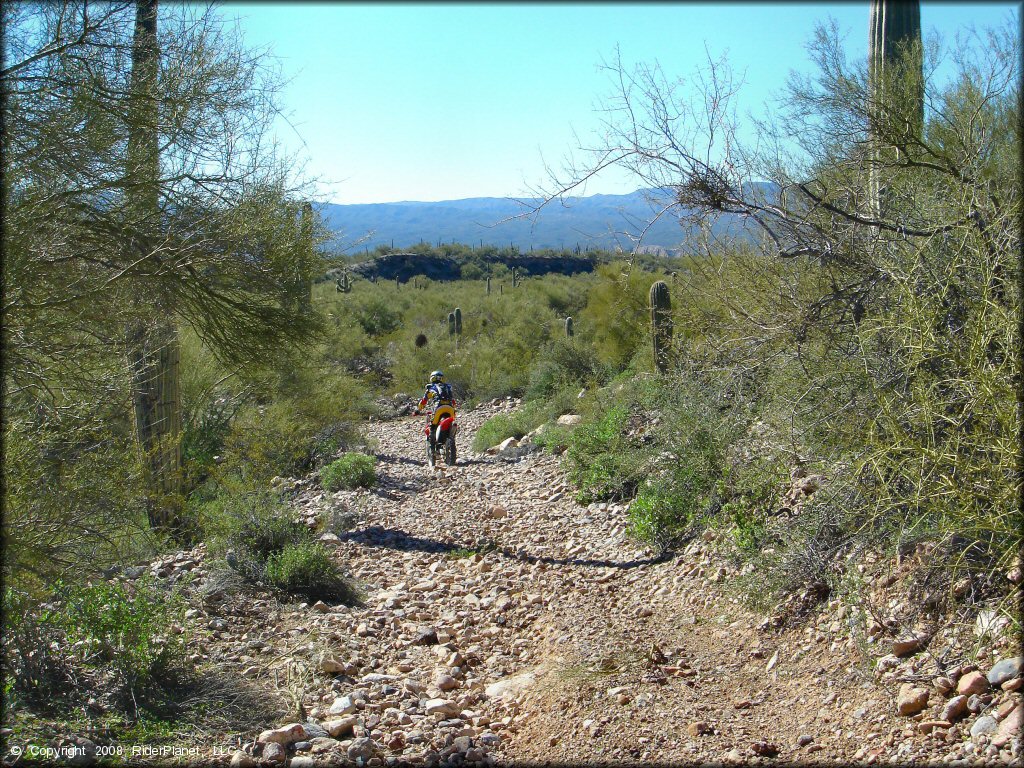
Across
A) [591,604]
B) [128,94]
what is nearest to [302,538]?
[591,604]

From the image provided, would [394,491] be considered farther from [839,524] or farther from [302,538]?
[839,524]

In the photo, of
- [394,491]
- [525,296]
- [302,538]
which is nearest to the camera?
[302,538]

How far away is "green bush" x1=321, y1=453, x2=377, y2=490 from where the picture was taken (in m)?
10.9

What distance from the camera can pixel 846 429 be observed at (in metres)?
4.50

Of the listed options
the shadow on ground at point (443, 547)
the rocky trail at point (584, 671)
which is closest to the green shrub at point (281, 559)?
the rocky trail at point (584, 671)

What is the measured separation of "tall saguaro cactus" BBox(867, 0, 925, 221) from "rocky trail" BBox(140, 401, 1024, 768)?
114 inches

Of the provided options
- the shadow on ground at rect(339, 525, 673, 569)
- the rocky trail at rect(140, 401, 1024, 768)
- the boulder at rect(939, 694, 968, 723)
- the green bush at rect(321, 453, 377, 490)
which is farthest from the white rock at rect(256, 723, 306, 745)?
the green bush at rect(321, 453, 377, 490)

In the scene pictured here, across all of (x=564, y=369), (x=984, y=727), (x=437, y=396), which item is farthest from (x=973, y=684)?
(x=564, y=369)

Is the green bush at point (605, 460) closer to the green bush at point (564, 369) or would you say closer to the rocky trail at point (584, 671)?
the rocky trail at point (584, 671)

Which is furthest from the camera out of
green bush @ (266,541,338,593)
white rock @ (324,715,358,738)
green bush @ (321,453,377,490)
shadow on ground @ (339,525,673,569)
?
green bush @ (321,453,377,490)

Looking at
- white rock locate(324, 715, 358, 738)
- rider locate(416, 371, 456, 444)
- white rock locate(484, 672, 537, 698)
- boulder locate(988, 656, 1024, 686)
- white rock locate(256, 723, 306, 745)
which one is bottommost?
white rock locate(484, 672, 537, 698)

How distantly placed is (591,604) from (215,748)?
10.2 feet

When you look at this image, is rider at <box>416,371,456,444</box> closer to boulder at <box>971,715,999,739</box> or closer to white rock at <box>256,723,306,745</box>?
white rock at <box>256,723,306,745</box>

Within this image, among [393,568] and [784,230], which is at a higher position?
[784,230]
